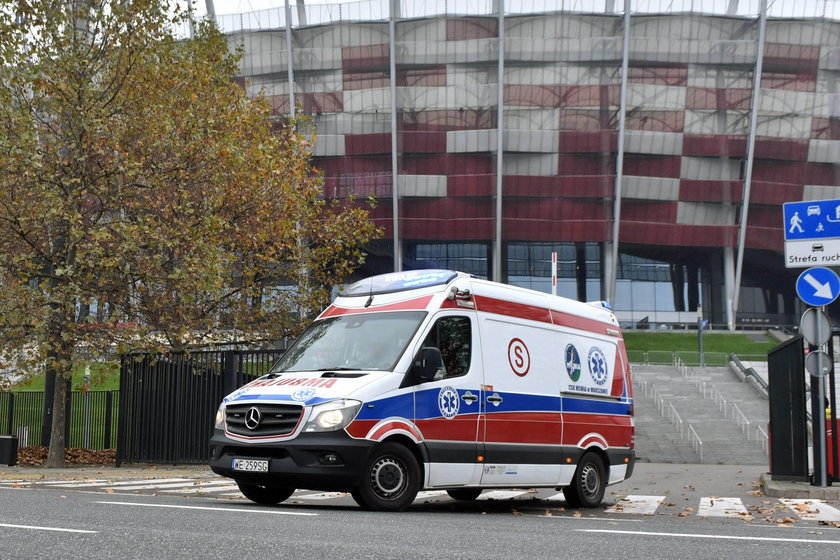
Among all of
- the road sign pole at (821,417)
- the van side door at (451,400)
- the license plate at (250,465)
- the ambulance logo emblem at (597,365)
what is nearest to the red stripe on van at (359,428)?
the van side door at (451,400)

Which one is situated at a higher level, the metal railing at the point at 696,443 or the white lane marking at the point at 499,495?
the white lane marking at the point at 499,495

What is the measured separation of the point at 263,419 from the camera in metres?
9.95

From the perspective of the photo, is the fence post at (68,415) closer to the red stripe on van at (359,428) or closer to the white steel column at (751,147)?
the red stripe on van at (359,428)

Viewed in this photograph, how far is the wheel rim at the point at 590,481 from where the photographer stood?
12.5 m

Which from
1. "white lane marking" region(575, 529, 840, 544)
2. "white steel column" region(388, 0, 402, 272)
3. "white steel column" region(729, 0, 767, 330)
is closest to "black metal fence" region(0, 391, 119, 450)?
"white lane marking" region(575, 529, 840, 544)


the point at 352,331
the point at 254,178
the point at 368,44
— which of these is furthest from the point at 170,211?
the point at 368,44

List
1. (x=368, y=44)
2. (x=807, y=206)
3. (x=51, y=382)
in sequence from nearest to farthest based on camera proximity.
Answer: (x=807, y=206)
(x=51, y=382)
(x=368, y=44)

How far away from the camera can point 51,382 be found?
923 inches

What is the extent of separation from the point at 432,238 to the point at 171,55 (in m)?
44.6

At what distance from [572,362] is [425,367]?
2.94 metres

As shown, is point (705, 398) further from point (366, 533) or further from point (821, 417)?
point (366, 533)

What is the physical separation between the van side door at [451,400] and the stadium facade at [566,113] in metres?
50.5

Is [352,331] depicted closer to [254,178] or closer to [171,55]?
[254,178]

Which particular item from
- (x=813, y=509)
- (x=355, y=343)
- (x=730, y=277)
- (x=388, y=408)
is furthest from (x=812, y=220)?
(x=730, y=277)
